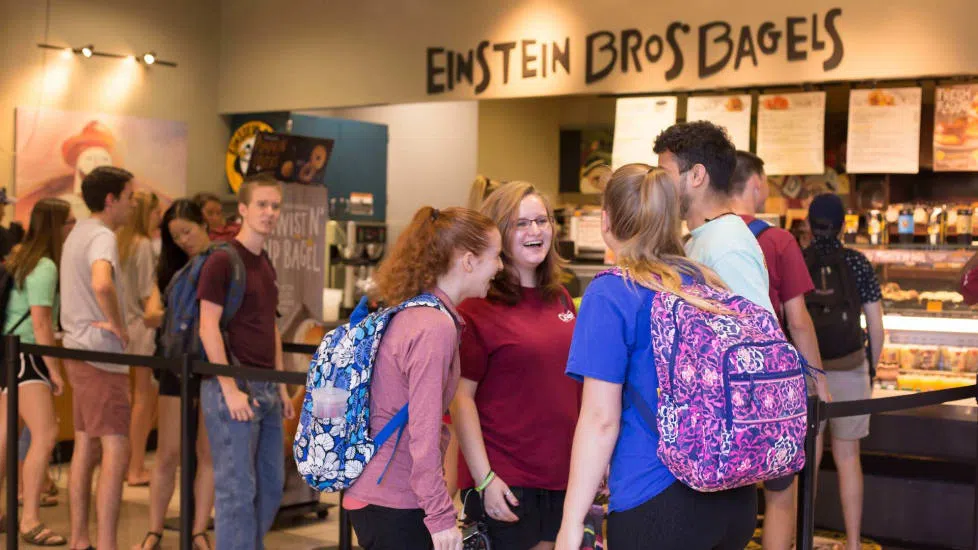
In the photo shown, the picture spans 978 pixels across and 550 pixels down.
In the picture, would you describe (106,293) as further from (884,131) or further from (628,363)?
(884,131)

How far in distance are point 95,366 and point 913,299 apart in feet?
13.6

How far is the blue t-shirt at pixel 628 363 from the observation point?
2287 millimetres

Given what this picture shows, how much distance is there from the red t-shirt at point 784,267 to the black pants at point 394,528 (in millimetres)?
1720

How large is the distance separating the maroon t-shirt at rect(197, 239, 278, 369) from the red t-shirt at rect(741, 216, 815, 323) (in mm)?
1829

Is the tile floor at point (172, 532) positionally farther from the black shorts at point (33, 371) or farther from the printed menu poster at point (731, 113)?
the printed menu poster at point (731, 113)

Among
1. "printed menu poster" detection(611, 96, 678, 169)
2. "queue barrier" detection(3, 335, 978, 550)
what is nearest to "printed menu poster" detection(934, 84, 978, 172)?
"printed menu poster" detection(611, 96, 678, 169)

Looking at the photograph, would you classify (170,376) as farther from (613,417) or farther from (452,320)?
(613,417)

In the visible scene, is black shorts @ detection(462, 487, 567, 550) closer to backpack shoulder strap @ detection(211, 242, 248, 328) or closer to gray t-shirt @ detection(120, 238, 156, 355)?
backpack shoulder strap @ detection(211, 242, 248, 328)

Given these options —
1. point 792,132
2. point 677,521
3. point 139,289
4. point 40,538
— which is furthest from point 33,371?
point 792,132

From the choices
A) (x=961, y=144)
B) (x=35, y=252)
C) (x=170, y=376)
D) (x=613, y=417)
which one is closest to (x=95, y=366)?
(x=170, y=376)

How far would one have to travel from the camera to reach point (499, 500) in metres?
2.79

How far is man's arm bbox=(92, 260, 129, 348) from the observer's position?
4859mm

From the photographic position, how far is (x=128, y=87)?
848 cm

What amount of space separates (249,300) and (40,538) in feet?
6.56
